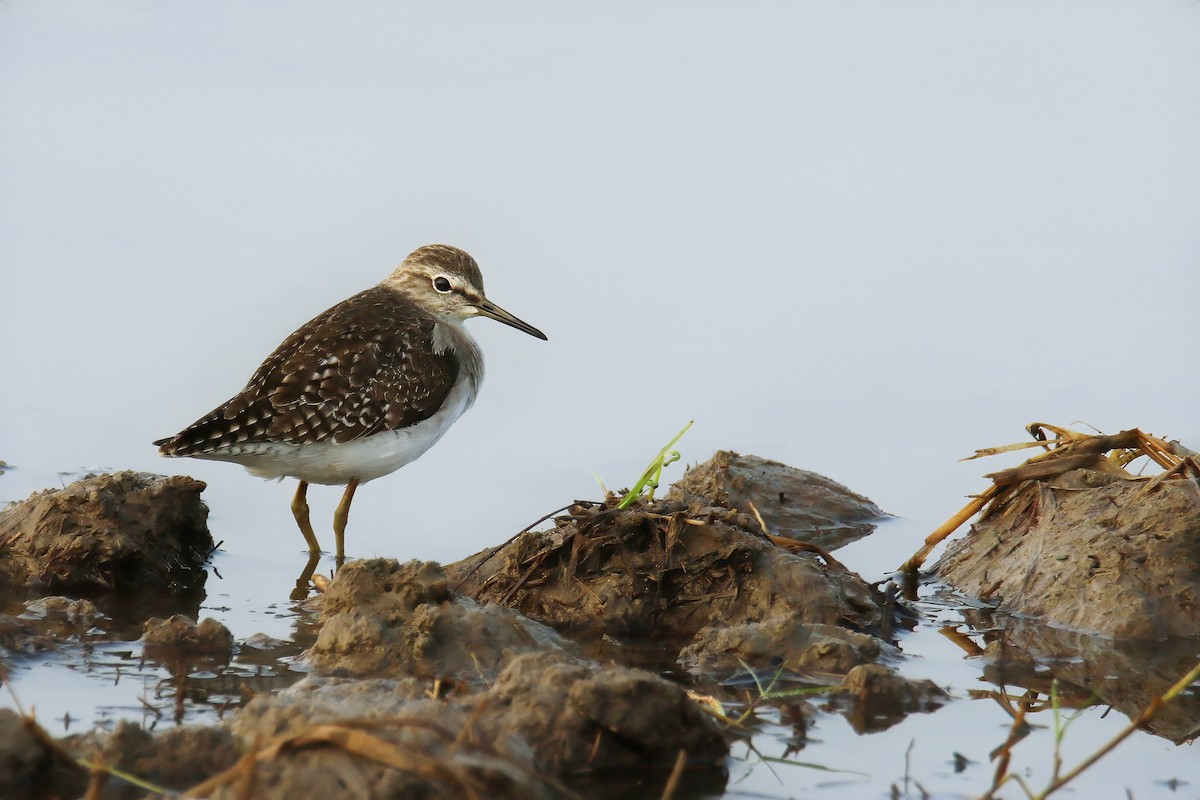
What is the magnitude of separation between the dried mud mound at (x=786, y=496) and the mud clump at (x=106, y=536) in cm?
281

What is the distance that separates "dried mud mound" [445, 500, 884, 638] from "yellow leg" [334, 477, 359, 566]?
6.30ft

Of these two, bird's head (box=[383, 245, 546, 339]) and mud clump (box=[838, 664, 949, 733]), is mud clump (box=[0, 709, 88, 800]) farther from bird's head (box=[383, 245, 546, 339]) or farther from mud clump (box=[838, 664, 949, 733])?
bird's head (box=[383, 245, 546, 339])

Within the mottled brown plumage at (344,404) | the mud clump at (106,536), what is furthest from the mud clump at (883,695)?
the mottled brown plumage at (344,404)

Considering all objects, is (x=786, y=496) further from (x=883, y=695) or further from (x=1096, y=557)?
(x=883, y=695)

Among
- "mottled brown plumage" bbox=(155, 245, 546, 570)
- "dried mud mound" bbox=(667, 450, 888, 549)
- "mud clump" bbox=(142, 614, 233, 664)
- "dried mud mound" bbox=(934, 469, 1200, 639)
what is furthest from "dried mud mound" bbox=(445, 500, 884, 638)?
"mottled brown plumage" bbox=(155, 245, 546, 570)

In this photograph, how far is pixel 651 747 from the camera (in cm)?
490

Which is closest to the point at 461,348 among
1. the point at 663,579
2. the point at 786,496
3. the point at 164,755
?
the point at 786,496

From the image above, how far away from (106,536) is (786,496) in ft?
13.2

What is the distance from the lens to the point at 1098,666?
20.9ft

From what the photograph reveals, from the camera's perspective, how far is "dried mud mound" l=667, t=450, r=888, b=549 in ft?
28.1

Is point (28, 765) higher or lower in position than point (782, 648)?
lower

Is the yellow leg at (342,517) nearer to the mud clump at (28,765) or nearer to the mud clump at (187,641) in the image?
the mud clump at (187,641)

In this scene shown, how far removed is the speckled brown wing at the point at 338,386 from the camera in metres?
8.70

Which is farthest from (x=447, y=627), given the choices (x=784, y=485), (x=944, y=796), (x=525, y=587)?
(x=784, y=485)
